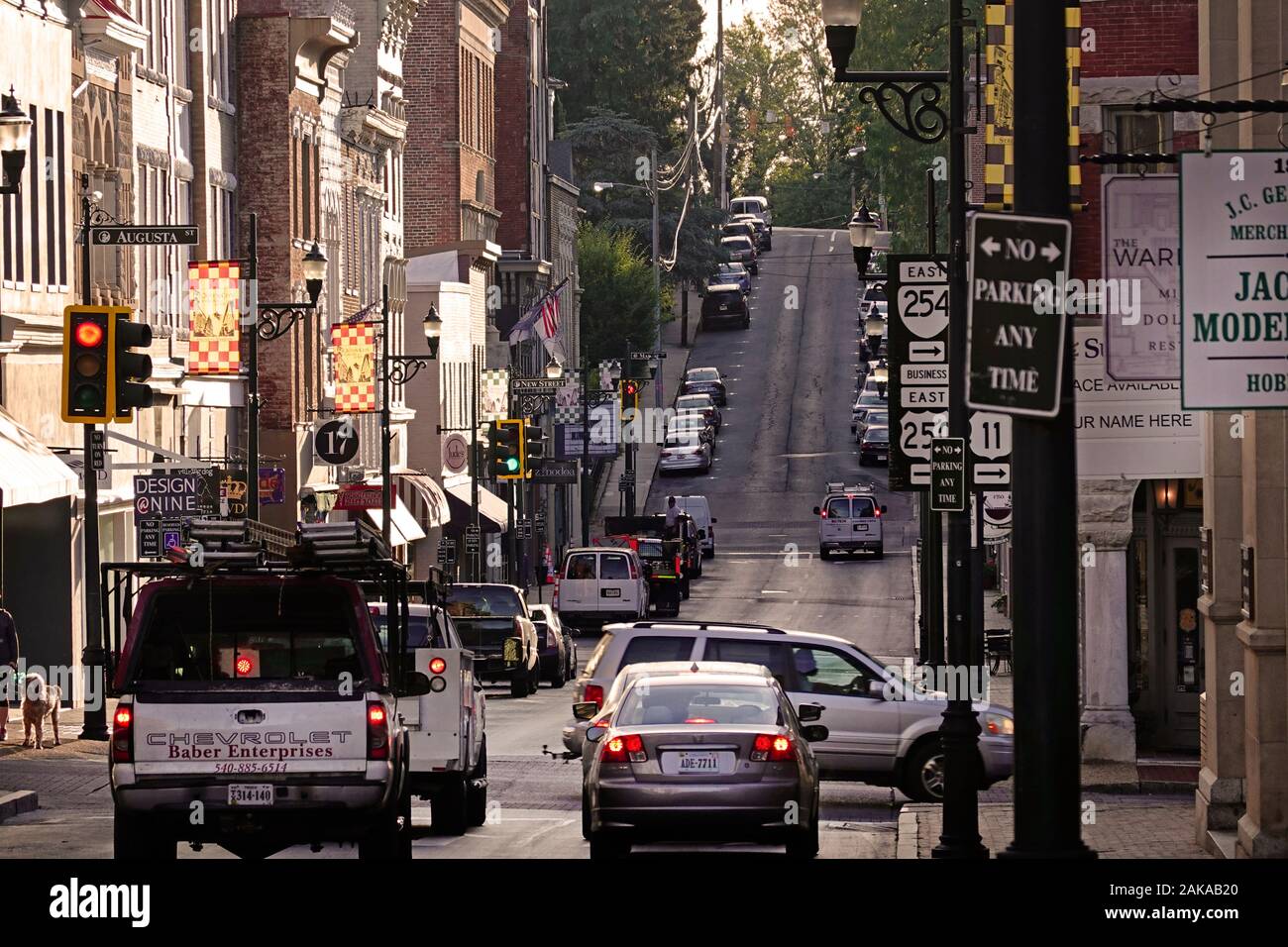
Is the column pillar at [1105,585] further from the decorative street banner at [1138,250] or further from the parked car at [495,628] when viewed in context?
the parked car at [495,628]

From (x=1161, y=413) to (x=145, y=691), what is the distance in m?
13.7

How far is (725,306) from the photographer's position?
422 feet

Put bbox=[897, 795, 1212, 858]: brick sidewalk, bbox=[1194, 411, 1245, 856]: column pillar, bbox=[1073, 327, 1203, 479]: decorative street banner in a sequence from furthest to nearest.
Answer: bbox=[1073, 327, 1203, 479]: decorative street banner → bbox=[897, 795, 1212, 858]: brick sidewalk → bbox=[1194, 411, 1245, 856]: column pillar

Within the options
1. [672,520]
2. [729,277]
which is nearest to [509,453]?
[672,520]

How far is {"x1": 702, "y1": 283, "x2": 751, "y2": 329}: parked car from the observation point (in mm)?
128000

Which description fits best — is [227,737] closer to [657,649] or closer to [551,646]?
[657,649]

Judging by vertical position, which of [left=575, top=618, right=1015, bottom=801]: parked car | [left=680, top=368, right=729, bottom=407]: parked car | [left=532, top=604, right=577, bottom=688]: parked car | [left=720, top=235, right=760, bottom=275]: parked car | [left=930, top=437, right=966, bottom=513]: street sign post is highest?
[left=720, top=235, right=760, bottom=275]: parked car

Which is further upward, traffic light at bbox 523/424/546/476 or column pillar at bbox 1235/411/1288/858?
traffic light at bbox 523/424/546/476

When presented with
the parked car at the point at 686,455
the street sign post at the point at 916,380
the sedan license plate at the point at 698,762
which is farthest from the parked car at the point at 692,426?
the sedan license plate at the point at 698,762

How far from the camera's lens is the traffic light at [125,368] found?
25.5m

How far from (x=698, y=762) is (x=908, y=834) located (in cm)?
407

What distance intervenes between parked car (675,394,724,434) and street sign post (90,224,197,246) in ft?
237

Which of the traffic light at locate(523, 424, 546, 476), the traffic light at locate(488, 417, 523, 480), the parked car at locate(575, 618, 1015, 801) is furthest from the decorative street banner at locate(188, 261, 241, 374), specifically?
the traffic light at locate(523, 424, 546, 476)

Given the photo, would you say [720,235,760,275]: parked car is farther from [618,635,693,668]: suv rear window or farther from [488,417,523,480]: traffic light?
[618,635,693,668]: suv rear window
